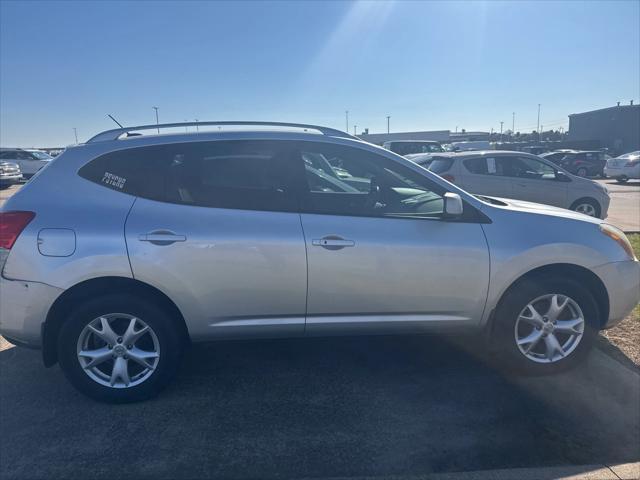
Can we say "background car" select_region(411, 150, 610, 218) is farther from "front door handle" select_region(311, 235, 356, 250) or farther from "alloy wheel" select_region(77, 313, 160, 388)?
"alloy wheel" select_region(77, 313, 160, 388)

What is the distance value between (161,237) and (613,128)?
172 feet

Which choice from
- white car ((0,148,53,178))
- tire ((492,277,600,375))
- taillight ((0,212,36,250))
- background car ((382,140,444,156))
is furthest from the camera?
white car ((0,148,53,178))

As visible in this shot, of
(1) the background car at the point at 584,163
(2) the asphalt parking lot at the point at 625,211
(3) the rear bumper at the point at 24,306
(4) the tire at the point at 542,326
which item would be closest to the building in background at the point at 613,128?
(1) the background car at the point at 584,163

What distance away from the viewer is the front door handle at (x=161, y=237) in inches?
121

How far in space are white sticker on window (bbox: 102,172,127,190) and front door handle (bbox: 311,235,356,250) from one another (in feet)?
4.43

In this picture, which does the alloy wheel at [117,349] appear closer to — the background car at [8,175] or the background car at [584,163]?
the background car at [8,175]

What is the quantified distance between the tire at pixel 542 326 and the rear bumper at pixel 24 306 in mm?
3060

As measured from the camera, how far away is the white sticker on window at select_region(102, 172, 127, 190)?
321 cm

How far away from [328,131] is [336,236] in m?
0.96

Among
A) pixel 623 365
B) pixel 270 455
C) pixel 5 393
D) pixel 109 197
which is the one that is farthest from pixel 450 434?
pixel 5 393

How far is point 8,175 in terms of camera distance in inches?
814

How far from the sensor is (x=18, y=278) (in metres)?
3.02

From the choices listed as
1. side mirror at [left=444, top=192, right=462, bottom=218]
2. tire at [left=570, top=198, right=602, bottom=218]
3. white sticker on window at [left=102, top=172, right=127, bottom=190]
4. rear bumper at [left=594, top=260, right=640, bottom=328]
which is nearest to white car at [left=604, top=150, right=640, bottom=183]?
tire at [left=570, top=198, right=602, bottom=218]

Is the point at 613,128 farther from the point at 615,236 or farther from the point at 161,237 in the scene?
the point at 161,237
